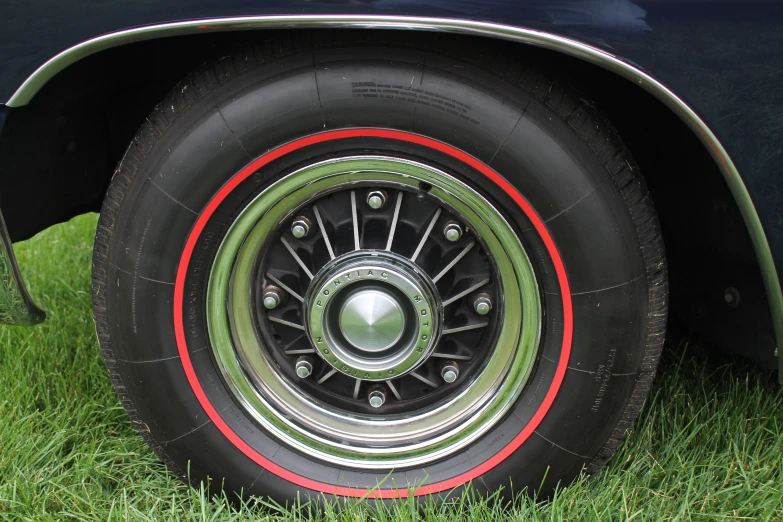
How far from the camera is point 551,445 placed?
1666 millimetres

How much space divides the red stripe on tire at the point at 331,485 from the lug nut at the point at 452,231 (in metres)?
0.24

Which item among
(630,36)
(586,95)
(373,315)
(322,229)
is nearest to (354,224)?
(322,229)

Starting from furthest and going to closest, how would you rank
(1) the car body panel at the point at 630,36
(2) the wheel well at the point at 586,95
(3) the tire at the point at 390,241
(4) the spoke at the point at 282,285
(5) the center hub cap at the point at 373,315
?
(4) the spoke at the point at 282,285
(5) the center hub cap at the point at 373,315
(2) the wheel well at the point at 586,95
(3) the tire at the point at 390,241
(1) the car body panel at the point at 630,36

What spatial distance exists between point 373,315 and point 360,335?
0.07 m

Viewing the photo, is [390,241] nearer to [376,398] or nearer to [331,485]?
[376,398]

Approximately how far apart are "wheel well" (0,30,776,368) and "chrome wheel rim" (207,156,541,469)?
1.22 feet

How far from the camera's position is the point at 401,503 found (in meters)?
1.68

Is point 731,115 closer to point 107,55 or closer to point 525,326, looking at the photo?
point 525,326

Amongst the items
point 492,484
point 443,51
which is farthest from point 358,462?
point 443,51

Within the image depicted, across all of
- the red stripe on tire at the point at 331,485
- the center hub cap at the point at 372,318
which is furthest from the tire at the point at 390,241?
the center hub cap at the point at 372,318

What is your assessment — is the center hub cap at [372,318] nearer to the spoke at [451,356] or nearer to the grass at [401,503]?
the spoke at [451,356]

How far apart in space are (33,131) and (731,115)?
1.55 metres

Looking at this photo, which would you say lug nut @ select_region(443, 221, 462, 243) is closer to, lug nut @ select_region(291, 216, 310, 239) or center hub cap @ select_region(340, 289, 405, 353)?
center hub cap @ select_region(340, 289, 405, 353)

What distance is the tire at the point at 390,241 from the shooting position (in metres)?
1.45
